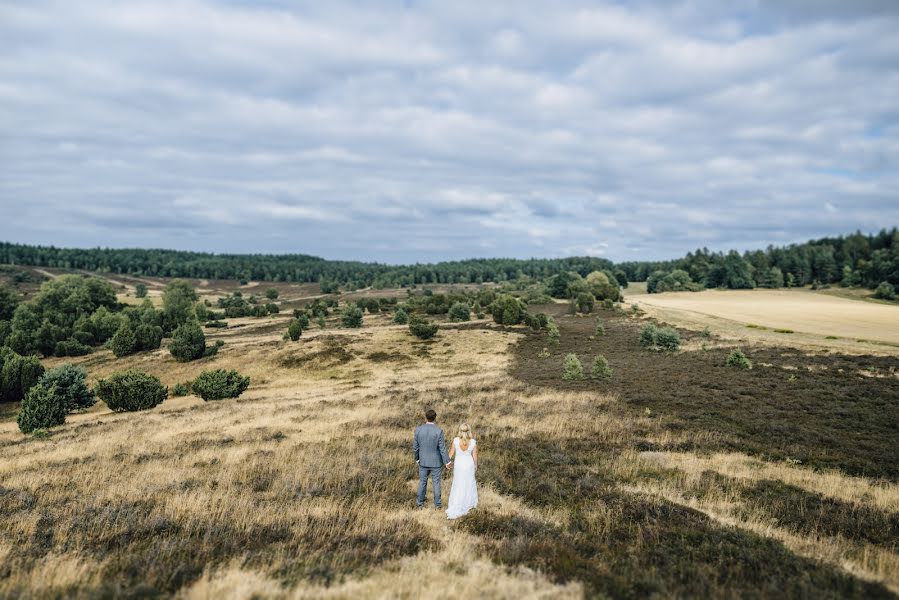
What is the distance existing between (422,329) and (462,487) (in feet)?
164

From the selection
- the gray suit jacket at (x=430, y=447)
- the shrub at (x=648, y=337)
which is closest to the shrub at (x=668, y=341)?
the shrub at (x=648, y=337)

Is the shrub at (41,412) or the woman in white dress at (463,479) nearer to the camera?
the woman in white dress at (463,479)

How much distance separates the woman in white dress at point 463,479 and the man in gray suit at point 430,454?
1.38 ft

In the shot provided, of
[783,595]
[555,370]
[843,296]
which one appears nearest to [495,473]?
[783,595]

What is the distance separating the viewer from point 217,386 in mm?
36406

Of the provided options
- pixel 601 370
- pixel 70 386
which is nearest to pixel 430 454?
pixel 601 370

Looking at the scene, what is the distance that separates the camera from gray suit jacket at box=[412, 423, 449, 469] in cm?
1087

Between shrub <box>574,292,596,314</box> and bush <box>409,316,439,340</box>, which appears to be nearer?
bush <box>409,316,439,340</box>

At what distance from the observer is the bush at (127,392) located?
33.5 meters

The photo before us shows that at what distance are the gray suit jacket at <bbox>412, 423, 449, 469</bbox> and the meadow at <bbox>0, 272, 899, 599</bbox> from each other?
3.72 ft

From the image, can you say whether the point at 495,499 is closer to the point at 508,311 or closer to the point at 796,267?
the point at 508,311

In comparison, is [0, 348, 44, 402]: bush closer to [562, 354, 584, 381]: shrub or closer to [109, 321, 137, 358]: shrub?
[109, 321, 137, 358]: shrub

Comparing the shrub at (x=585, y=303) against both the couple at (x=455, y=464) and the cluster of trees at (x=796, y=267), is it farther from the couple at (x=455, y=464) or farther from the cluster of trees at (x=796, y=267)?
the couple at (x=455, y=464)

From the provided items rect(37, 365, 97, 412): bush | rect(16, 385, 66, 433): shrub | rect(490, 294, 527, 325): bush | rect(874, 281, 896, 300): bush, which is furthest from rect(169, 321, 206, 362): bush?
rect(874, 281, 896, 300): bush
